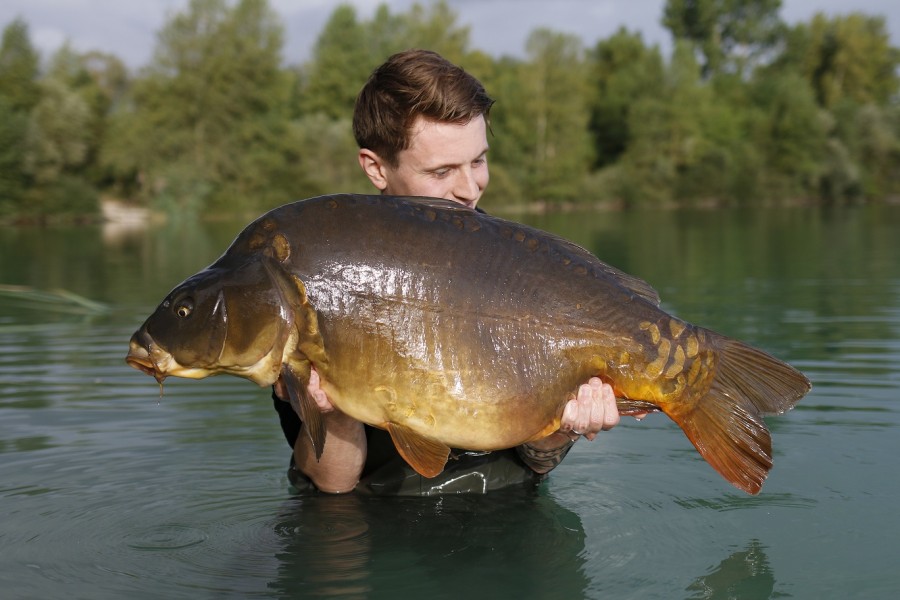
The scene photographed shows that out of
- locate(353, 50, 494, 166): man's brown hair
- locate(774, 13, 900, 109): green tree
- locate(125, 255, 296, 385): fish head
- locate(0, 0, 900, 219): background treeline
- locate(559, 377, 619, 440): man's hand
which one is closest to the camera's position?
locate(125, 255, 296, 385): fish head

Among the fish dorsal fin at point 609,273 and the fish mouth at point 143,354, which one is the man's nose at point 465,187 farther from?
the fish mouth at point 143,354

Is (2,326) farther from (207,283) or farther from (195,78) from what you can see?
(195,78)

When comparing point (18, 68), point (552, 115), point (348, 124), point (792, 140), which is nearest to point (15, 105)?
point (18, 68)

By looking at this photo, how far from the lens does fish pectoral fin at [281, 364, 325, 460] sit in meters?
3.18

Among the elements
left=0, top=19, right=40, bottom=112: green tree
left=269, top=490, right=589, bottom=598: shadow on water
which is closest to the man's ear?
left=269, top=490, right=589, bottom=598: shadow on water

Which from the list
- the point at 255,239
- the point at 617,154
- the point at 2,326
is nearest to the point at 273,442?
the point at 255,239

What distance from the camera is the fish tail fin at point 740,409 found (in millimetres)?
3338

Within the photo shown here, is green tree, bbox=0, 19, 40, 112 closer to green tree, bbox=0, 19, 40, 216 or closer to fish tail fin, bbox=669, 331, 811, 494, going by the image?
green tree, bbox=0, 19, 40, 216

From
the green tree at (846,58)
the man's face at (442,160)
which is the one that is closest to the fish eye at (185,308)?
the man's face at (442,160)

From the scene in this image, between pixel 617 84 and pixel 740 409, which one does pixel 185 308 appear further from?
pixel 617 84

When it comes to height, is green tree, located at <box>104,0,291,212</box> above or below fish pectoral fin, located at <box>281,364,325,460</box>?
above

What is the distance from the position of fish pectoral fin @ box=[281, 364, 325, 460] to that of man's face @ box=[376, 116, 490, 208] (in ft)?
3.73

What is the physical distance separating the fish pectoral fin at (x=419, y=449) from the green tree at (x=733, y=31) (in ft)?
264

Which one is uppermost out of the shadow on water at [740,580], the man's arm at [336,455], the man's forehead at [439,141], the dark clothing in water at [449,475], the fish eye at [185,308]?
the man's forehead at [439,141]
